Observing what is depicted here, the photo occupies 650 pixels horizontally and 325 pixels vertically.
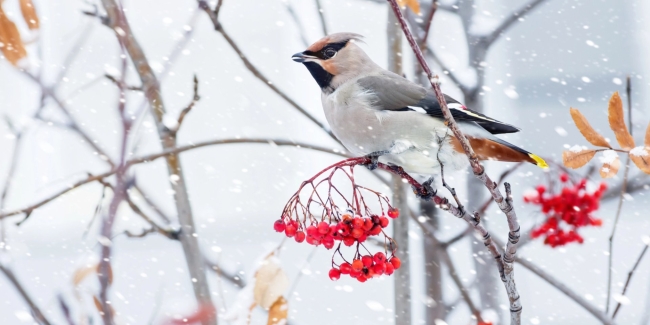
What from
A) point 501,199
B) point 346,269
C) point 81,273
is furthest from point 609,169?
point 81,273

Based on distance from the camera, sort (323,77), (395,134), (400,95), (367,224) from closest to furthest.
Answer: (367,224) < (395,134) < (400,95) < (323,77)

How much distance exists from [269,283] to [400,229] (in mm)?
584

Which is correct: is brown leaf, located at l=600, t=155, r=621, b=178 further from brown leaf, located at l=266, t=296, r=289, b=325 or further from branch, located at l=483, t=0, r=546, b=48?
branch, located at l=483, t=0, r=546, b=48

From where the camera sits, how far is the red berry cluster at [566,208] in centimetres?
169

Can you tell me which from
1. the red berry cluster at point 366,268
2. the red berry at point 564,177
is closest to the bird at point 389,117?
the red berry cluster at point 366,268

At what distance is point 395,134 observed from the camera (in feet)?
4.78

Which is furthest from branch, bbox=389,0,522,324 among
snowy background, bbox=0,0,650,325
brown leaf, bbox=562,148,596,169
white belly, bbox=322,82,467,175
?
snowy background, bbox=0,0,650,325

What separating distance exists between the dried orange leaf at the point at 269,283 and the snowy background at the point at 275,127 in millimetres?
2453

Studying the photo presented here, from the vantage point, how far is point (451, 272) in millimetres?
1679

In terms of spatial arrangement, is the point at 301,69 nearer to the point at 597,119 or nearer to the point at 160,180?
the point at 160,180

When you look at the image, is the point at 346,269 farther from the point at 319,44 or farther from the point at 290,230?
the point at 319,44

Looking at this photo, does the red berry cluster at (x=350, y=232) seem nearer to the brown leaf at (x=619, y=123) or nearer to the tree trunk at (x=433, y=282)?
the brown leaf at (x=619, y=123)

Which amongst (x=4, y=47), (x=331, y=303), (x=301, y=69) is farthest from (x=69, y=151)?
(x=4, y=47)

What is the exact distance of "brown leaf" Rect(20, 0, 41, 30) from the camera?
1.18 meters
